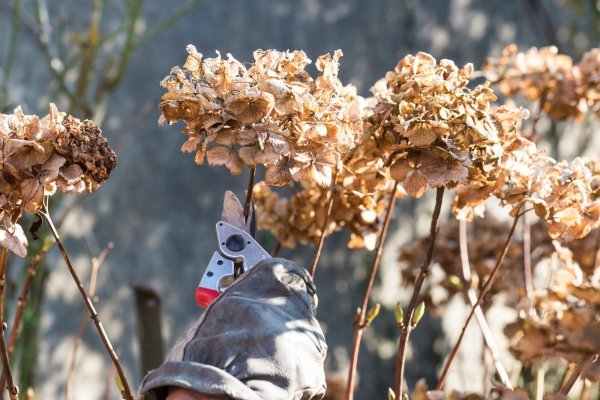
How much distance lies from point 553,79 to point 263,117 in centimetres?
80

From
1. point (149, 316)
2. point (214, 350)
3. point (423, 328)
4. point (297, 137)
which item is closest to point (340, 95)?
point (297, 137)

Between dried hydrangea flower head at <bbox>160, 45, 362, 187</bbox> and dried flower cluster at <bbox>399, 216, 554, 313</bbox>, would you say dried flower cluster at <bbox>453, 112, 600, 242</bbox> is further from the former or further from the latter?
dried flower cluster at <bbox>399, 216, 554, 313</bbox>

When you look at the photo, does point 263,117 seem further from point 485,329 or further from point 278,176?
point 485,329

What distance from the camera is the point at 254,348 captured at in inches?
38.0

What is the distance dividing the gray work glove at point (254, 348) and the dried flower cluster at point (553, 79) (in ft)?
2.79

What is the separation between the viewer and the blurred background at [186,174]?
312cm

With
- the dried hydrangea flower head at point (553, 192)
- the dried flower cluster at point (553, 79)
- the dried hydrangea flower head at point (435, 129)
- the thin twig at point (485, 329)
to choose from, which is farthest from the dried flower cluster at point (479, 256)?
the dried hydrangea flower head at point (435, 129)

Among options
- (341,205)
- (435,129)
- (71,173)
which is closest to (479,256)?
(341,205)

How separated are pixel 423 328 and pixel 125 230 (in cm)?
118

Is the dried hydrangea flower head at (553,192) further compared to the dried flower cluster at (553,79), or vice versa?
the dried flower cluster at (553,79)

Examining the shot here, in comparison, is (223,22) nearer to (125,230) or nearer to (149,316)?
(125,230)

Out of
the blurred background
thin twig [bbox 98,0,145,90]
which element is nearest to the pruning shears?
thin twig [bbox 98,0,145,90]

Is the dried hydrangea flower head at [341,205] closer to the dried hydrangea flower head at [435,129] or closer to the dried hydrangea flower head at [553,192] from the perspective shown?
the dried hydrangea flower head at [435,129]

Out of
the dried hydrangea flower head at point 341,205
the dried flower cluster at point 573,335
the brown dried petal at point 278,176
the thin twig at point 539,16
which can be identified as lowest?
the dried flower cluster at point 573,335
